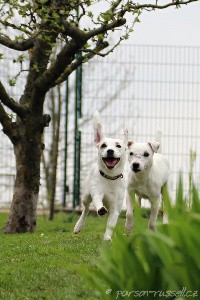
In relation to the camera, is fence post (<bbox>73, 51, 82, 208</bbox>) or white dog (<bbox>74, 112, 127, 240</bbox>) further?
fence post (<bbox>73, 51, 82, 208</bbox>)

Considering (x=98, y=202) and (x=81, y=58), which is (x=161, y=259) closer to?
(x=98, y=202)

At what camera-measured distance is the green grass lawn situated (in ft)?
18.4

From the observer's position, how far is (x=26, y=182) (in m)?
12.1

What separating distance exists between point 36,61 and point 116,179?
11.7 ft

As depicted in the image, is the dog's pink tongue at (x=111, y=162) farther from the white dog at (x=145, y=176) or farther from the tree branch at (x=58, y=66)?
the tree branch at (x=58, y=66)

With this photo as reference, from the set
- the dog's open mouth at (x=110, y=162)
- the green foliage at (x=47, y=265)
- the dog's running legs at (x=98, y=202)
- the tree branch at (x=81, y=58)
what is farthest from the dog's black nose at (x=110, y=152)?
the tree branch at (x=81, y=58)

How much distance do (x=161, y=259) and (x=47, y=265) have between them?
386 cm

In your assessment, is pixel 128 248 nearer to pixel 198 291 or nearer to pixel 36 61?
pixel 198 291

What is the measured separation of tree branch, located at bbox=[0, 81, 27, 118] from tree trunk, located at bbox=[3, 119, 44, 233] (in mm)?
194

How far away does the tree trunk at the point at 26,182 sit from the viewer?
11992 millimetres

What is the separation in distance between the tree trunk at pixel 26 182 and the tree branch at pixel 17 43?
1128mm

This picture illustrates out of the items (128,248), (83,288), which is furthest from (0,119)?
(128,248)

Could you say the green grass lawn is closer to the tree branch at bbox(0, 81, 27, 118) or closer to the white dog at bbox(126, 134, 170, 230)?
the white dog at bbox(126, 134, 170, 230)

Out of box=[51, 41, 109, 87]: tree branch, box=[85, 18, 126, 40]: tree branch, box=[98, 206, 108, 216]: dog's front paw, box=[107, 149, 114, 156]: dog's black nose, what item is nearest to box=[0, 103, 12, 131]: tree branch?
box=[51, 41, 109, 87]: tree branch
